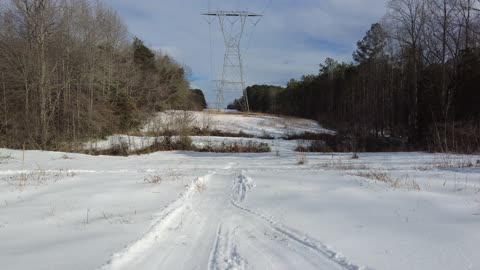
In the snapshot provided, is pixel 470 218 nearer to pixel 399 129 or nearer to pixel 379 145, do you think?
pixel 379 145

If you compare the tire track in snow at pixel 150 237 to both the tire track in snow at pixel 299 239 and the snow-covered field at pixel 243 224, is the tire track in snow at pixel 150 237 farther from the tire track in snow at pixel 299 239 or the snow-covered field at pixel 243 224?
the tire track in snow at pixel 299 239

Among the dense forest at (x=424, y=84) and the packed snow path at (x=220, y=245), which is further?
the dense forest at (x=424, y=84)

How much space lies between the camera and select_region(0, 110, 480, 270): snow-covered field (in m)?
3.89

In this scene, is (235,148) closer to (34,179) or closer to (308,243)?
(34,179)

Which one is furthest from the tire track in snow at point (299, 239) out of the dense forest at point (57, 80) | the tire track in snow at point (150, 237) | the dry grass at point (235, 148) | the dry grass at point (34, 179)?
the dense forest at point (57, 80)

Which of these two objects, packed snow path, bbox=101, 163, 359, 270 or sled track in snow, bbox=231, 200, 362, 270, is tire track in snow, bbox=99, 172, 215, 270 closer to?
packed snow path, bbox=101, 163, 359, 270

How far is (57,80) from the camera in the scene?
2350cm

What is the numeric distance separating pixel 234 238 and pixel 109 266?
1632 mm

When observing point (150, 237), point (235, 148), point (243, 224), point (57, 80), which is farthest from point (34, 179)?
point (57, 80)

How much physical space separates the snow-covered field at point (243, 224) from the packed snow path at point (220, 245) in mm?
12

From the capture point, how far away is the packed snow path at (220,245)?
151 inches

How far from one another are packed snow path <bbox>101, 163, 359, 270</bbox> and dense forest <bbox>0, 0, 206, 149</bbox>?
18.5 m

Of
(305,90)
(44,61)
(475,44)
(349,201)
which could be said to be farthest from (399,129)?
(305,90)

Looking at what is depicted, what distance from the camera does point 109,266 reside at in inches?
142
